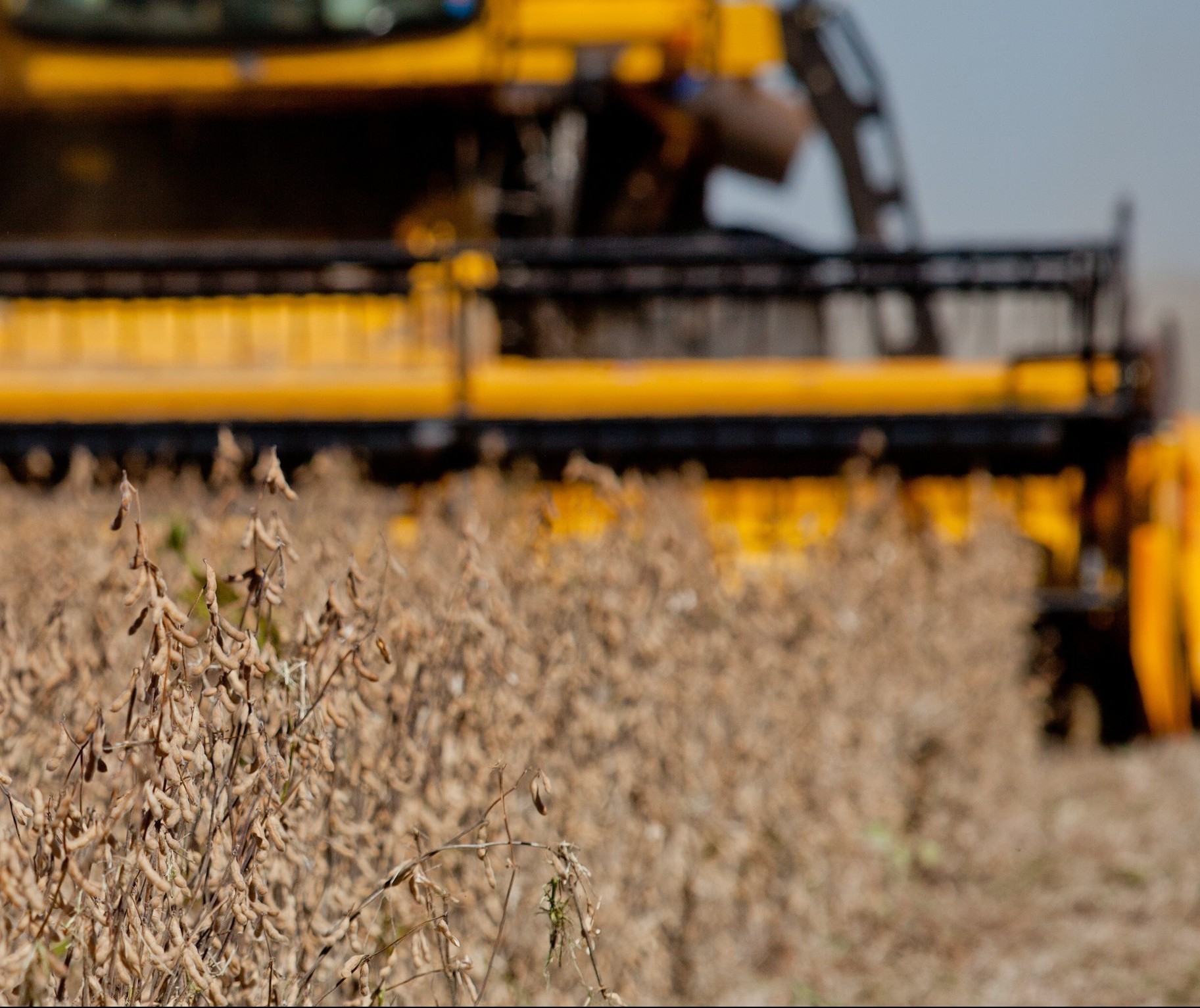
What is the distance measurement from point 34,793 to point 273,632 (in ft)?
1.60

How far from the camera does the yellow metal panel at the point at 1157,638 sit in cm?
506

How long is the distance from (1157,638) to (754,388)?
172cm

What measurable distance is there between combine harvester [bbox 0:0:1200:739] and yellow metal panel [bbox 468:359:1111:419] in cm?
2

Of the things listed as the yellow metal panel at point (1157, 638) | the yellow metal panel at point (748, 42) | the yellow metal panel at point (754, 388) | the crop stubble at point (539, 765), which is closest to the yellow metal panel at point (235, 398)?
the yellow metal panel at point (754, 388)

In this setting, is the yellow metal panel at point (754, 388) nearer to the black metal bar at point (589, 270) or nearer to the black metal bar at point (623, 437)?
the black metal bar at point (623, 437)

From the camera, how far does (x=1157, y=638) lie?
5055 millimetres

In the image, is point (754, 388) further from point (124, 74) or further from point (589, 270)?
point (124, 74)

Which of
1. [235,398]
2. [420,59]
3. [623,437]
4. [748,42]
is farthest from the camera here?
[748,42]

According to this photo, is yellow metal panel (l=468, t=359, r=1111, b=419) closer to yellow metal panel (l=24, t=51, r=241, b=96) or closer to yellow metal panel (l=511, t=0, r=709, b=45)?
yellow metal panel (l=511, t=0, r=709, b=45)

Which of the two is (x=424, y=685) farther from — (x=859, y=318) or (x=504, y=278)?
(x=859, y=318)

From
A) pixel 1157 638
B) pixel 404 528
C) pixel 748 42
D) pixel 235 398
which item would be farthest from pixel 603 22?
pixel 1157 638

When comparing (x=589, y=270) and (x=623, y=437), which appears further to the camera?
(x=589, y=270)

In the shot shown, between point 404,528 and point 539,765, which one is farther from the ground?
point 404,528

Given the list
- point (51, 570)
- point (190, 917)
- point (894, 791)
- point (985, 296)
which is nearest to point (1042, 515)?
point (985, 296)
